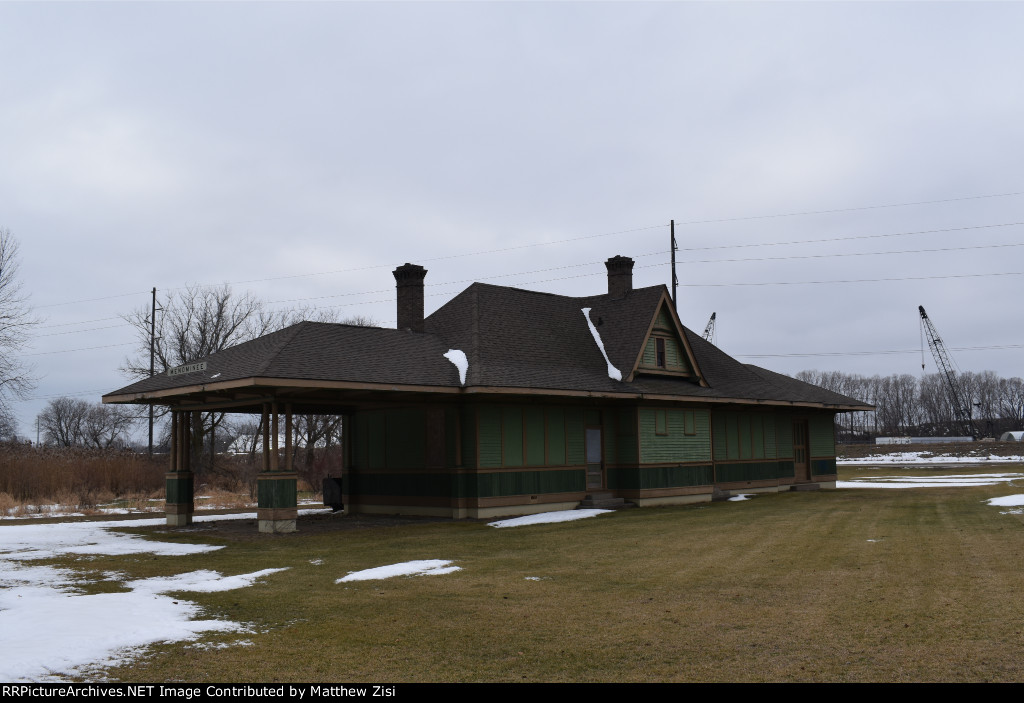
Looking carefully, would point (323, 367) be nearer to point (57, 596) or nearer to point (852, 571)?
point (57, 596)

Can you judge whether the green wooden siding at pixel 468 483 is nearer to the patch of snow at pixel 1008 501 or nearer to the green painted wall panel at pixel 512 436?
the green painted wall panel at pixel 512 436

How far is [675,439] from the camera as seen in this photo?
2770 cm

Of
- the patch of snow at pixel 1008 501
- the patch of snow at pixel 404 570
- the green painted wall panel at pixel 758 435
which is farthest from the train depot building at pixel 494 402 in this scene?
the patch of snow at pixel 1008 501

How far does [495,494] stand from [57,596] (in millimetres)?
12683

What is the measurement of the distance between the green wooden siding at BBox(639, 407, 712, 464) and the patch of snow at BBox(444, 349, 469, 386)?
6.23 m

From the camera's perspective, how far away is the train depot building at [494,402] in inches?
803

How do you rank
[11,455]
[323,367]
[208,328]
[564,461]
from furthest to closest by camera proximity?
[208,328] < [11,455] < [564,461] < [323,367]

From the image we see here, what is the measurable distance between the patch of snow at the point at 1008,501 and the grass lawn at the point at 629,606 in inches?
178

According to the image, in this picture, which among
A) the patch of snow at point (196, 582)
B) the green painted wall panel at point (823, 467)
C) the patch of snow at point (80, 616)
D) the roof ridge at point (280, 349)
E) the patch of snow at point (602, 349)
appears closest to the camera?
the patch of snow at point (80, 616)

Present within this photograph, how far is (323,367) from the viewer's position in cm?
1947

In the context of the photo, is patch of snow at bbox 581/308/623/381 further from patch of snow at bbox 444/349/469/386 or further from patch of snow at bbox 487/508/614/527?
patch of snow at bbox 444/349/469/386

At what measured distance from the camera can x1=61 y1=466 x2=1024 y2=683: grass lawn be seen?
24.5ft

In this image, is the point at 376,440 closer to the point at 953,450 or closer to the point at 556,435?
the point at 556,435
